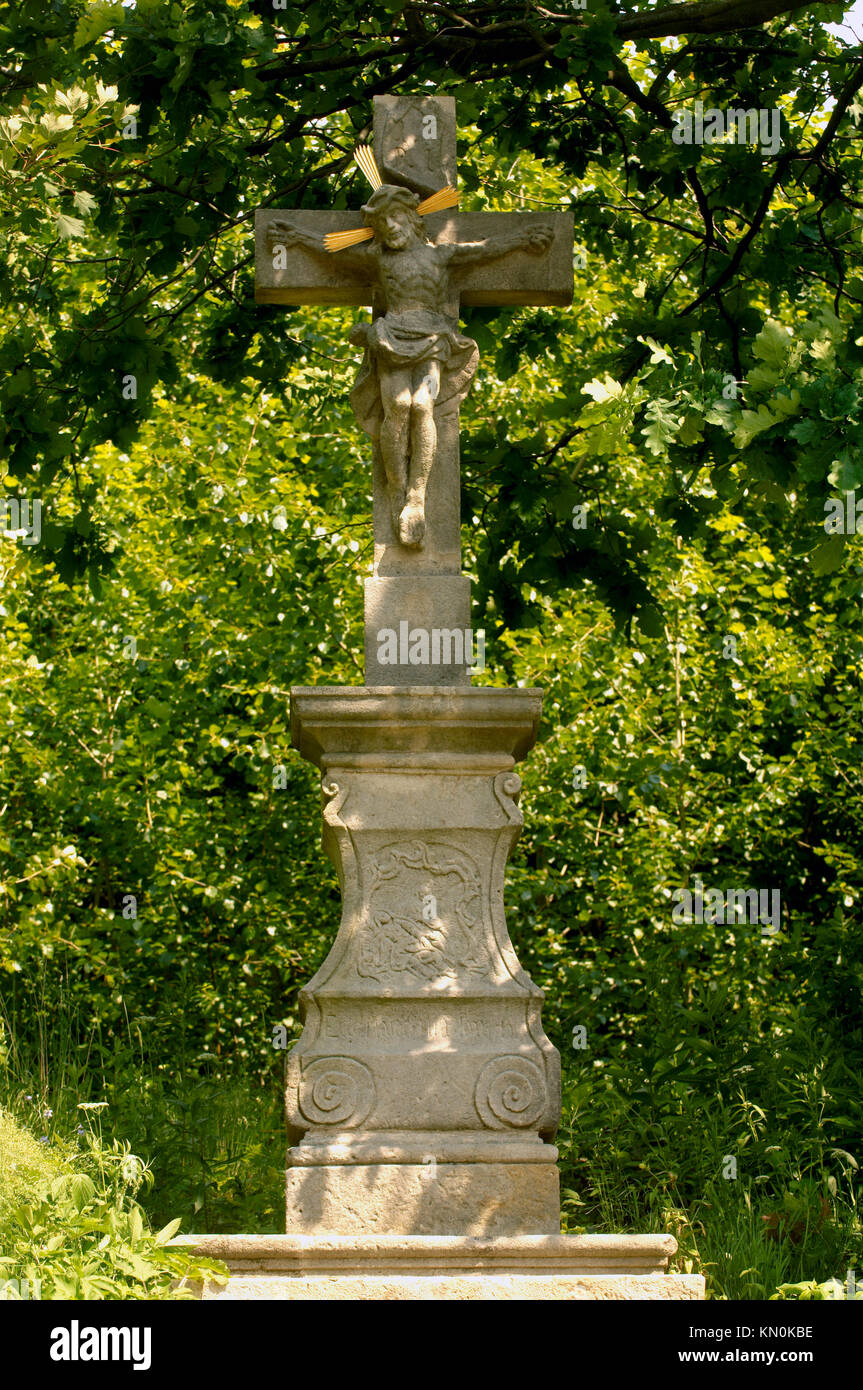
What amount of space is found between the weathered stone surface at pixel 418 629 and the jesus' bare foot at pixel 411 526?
130 millimetres

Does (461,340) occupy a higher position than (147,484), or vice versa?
(147,484)

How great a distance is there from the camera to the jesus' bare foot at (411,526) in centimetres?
582

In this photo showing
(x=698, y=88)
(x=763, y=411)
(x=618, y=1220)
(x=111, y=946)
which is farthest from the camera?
(x=111, y=946)

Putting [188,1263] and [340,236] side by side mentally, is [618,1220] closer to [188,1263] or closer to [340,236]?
[188,1263]

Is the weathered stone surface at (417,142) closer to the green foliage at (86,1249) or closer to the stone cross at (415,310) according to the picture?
the stone cross at (415,310)

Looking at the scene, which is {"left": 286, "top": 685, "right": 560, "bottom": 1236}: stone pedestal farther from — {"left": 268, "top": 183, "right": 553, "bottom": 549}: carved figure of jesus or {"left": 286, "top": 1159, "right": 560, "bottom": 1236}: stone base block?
{"left": 268, "top": 183, "right": 553, "bottom": 549}: carved figure of jesus

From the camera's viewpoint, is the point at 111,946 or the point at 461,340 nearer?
the point at 461,340

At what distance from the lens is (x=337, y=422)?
37.1ft

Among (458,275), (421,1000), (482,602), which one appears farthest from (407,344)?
(482,602)

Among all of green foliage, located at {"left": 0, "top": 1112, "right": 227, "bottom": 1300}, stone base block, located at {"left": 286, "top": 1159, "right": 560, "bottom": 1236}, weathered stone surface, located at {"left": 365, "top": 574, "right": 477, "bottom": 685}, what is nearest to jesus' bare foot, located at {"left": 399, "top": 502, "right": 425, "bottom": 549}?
weathered stone surface, located at {"left": 365, "top": 574, "right": 477, "bottom": 685}

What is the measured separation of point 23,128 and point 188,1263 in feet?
11.3

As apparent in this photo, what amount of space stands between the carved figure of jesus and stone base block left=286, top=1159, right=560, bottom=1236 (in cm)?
214

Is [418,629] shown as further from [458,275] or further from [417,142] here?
[417,142]

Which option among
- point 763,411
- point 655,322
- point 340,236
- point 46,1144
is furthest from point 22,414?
point 763,411
